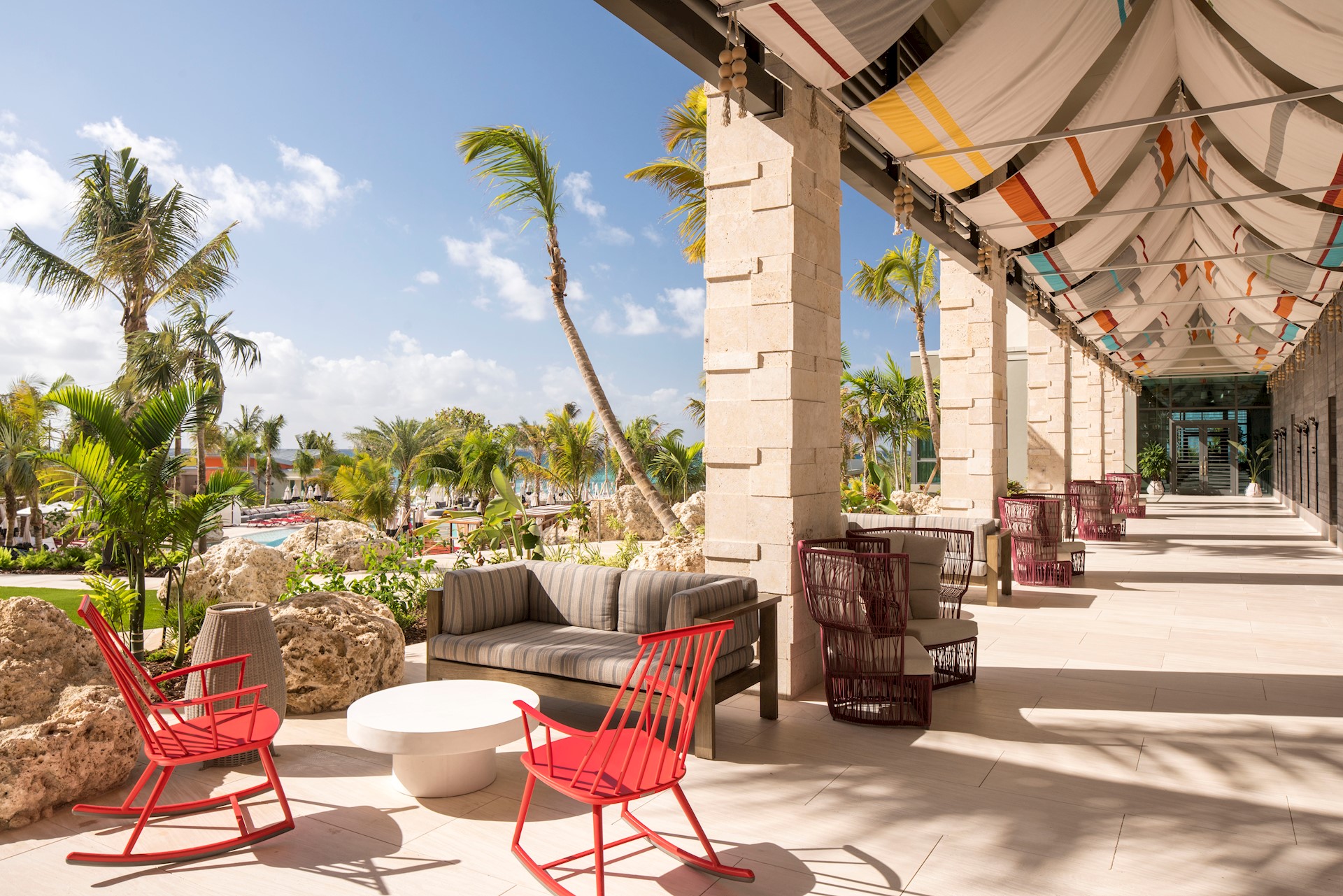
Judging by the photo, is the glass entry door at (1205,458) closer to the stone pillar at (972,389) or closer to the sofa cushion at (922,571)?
the stone pillar at (972,389)

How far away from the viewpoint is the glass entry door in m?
25.3

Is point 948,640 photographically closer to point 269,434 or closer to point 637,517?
point 637,517

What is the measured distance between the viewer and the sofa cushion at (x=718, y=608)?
3.58 meters

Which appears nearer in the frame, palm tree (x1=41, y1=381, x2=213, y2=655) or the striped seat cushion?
the striped seat cushion

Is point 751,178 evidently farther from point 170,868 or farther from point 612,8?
point 170,868

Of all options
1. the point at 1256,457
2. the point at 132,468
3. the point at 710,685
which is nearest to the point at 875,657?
the point at 710,685

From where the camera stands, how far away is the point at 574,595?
4.50m

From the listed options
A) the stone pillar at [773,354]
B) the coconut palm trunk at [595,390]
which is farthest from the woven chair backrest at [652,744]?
the coconut palm trunk at [595,390]

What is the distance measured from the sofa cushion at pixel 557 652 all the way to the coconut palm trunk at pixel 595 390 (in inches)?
165

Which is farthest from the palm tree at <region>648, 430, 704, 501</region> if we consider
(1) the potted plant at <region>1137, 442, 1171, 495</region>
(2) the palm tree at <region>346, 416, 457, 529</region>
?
(2) the palm tree at <region>346, 416, 457, 529</region>

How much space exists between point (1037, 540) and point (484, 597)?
20.7ft

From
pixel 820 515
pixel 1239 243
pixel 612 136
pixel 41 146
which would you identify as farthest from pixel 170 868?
pixel 612 136

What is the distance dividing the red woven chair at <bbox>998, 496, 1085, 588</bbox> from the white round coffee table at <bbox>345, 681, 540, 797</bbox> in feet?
21.2

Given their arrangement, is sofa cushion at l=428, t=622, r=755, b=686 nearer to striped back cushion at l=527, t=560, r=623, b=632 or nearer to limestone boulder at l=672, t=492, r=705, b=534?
striped back cushion at l=527, t=560, r=623, b=632
